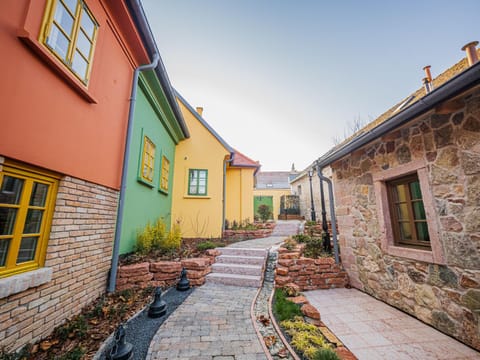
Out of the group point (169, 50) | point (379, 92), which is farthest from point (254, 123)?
point (379, 92)

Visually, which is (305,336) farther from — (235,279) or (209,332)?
(235,279)

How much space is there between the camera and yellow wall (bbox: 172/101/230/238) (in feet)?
24.0

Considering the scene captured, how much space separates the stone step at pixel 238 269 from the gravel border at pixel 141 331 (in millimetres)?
1263

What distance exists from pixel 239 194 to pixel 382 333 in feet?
24.0

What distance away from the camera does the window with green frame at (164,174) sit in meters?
6.36

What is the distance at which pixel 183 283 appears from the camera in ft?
12.0

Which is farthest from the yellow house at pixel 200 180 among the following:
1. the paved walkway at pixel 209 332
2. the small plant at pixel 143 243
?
the paved walkway at pixel 209 332

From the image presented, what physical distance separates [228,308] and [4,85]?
12.2 ft

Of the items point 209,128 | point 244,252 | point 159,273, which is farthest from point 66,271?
point 209,128

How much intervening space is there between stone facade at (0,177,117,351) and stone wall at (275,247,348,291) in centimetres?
342

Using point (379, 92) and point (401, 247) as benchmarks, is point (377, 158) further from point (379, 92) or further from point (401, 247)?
point (379, 92)

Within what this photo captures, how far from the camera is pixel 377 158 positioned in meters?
3.64

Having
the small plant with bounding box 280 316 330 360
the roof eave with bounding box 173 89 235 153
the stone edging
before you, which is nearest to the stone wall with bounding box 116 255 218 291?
the stone edging

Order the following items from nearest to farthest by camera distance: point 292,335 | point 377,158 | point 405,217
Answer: point 292,335, point 405,217, point 377,158
